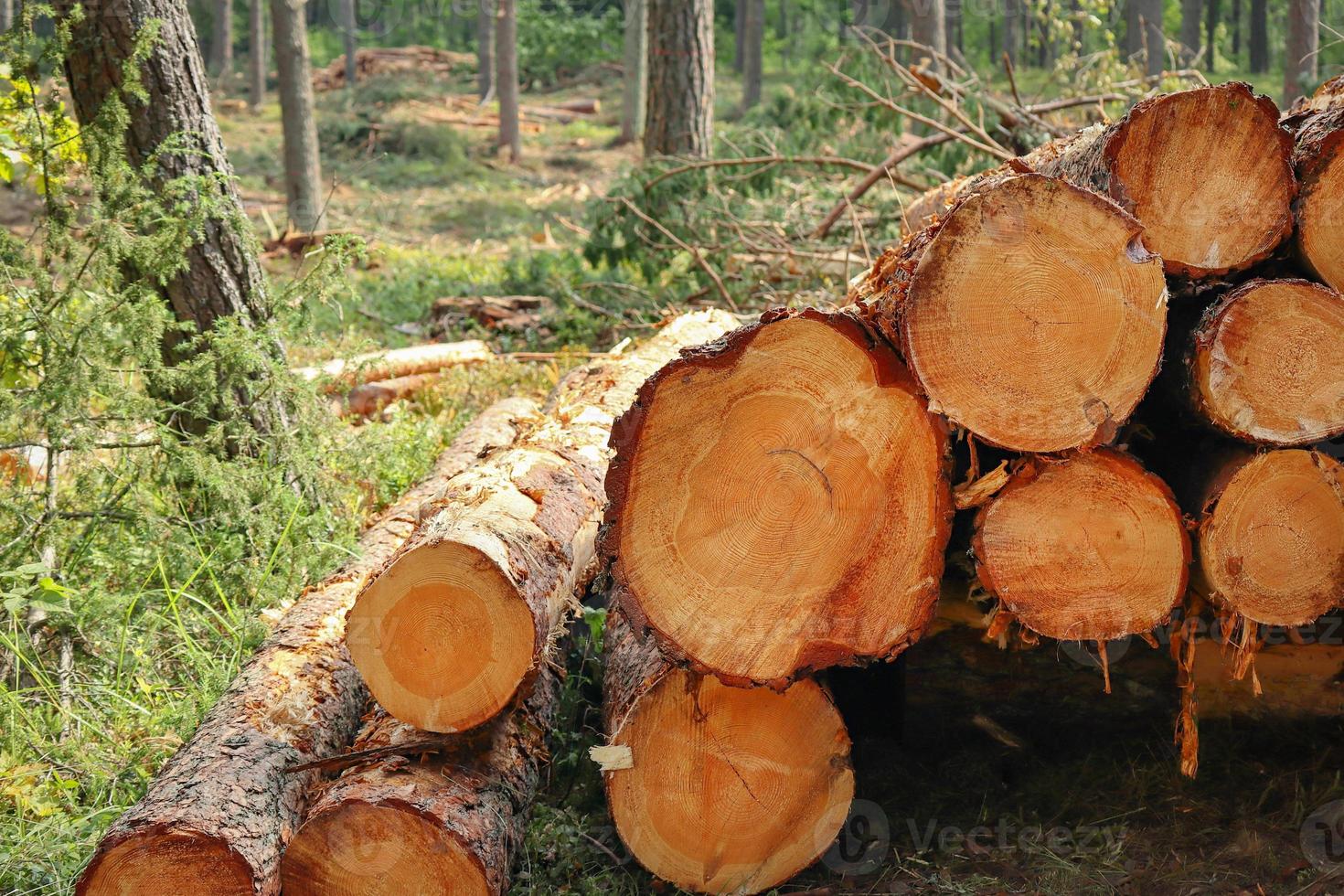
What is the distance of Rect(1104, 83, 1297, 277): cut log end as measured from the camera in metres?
2.35

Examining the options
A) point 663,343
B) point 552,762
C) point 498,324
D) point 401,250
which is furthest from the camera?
point 401,250

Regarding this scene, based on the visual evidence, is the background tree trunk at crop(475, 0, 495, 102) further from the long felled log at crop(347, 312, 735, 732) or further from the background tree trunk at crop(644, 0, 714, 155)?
the long felled log at crop(347, 312, 735, 732)

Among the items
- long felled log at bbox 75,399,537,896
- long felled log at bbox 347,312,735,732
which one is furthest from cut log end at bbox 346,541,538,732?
long felled log at bbox 75,399,537,896

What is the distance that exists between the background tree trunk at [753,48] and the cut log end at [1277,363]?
2031 centimetres

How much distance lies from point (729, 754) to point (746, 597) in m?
0.42

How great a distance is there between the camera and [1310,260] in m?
2.42

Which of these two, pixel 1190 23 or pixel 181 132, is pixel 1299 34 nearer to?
pixel 1190 23

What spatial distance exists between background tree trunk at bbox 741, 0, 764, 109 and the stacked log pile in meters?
20.2

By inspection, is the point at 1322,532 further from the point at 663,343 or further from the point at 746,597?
the point at 663,343

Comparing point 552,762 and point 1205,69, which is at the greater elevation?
point 1205,69

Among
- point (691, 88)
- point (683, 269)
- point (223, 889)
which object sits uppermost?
point (691, 88)

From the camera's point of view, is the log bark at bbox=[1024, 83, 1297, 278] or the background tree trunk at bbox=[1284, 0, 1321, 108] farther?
the background tree trunk at bbox=[1284, 0, 1321, 108]

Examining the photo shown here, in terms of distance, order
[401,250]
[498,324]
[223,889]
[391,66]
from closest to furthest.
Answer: [223,889]
[498,324]
[401,250]
[391,66]

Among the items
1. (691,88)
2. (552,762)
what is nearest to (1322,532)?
(552,762)
